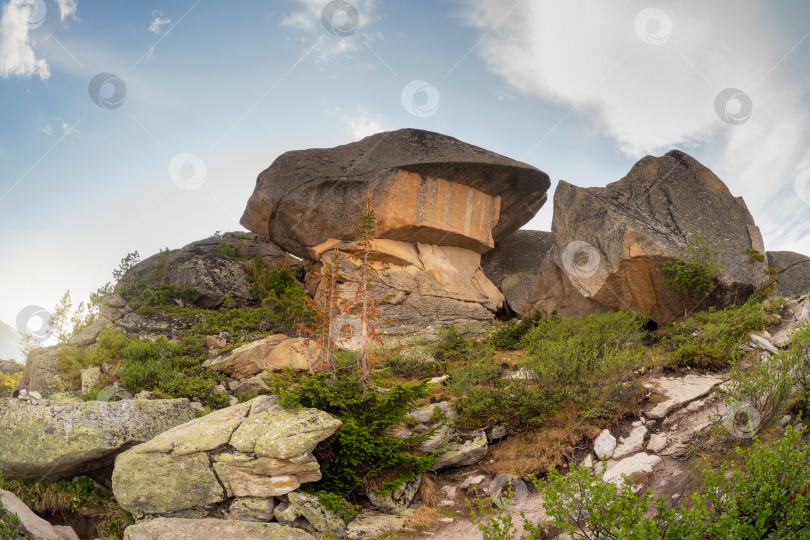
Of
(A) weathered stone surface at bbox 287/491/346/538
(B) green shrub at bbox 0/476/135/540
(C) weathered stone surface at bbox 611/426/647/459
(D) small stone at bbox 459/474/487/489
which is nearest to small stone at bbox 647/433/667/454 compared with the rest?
(C) weathered stone surface at bbox 611/426/647/459

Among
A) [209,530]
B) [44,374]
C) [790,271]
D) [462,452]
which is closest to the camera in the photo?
[209,530]

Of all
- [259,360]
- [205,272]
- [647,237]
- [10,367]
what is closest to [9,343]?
[10,367]

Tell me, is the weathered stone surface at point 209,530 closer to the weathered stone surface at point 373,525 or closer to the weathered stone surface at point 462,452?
the weathered stone surface at point 373,525

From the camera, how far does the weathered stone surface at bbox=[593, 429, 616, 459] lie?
806cm

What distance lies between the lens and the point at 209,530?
6.72 meters

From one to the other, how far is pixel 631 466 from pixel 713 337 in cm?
487

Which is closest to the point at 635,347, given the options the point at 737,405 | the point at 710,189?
the point at 737,405

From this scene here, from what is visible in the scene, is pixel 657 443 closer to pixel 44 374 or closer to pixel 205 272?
pixel 44 374

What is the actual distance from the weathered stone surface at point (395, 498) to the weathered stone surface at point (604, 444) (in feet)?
9.75

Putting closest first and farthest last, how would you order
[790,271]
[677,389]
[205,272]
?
1. [677,389]
2. [790,271]
3. [205,272]

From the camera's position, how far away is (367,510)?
304 inches

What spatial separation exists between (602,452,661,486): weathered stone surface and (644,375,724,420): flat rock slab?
131 cm

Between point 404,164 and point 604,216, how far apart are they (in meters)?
7.78

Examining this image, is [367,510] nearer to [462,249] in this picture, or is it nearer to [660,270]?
[660,270]
